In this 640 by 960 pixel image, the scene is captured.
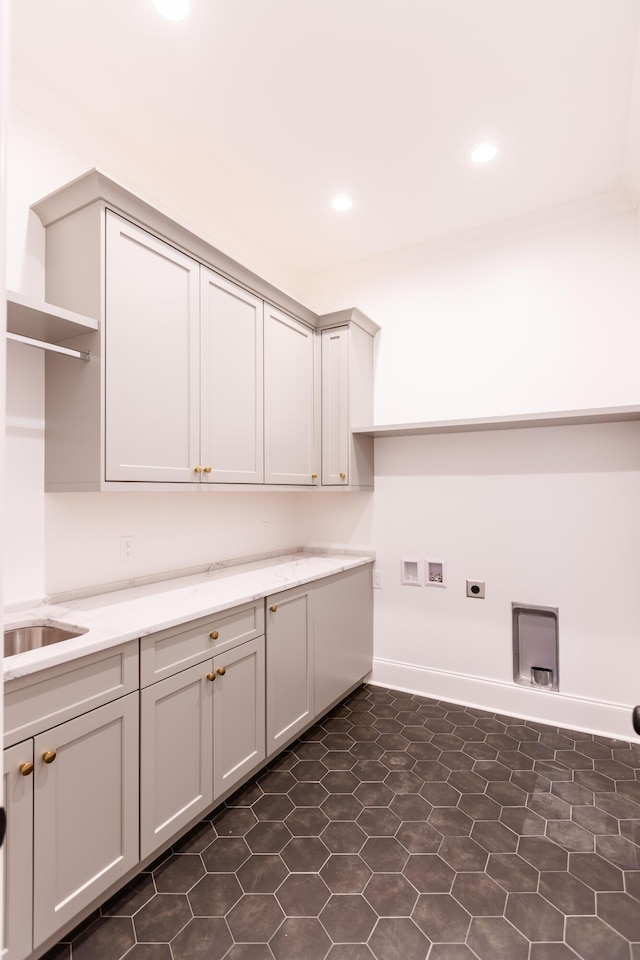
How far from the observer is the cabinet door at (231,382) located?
2.40m

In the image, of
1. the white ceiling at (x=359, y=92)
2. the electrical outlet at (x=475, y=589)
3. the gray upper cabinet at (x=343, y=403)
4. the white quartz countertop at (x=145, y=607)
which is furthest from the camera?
the gray upper cabinet at (x=343, y=403)

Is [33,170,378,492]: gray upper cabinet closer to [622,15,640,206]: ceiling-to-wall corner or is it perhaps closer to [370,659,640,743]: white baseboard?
[370,659,640,743]: white baseboard

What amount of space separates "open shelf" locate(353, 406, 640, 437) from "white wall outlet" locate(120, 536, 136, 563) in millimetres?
1550

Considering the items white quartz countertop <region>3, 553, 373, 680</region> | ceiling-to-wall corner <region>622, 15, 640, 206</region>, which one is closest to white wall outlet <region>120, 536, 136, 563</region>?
white quartz countertop <region>3, 553, 373, 680</region>

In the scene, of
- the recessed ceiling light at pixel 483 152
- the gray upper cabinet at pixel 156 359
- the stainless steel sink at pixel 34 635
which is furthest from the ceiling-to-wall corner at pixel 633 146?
the stainless steel sink at pixel 34 635

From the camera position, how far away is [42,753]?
1422mm

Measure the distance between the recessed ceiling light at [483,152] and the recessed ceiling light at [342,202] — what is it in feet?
2.33

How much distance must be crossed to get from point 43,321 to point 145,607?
45.3 inches

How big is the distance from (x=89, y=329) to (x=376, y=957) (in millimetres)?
2272

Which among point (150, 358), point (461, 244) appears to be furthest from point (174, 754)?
point (461, 244)

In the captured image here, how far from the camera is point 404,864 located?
1.83 metres

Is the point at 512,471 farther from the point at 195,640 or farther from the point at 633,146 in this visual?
the point at 195,640

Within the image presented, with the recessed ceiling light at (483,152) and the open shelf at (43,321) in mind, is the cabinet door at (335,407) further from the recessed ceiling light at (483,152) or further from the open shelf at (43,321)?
the open shelf at (43,321)

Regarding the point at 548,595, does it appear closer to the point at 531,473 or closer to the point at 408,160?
the point at 531,473
